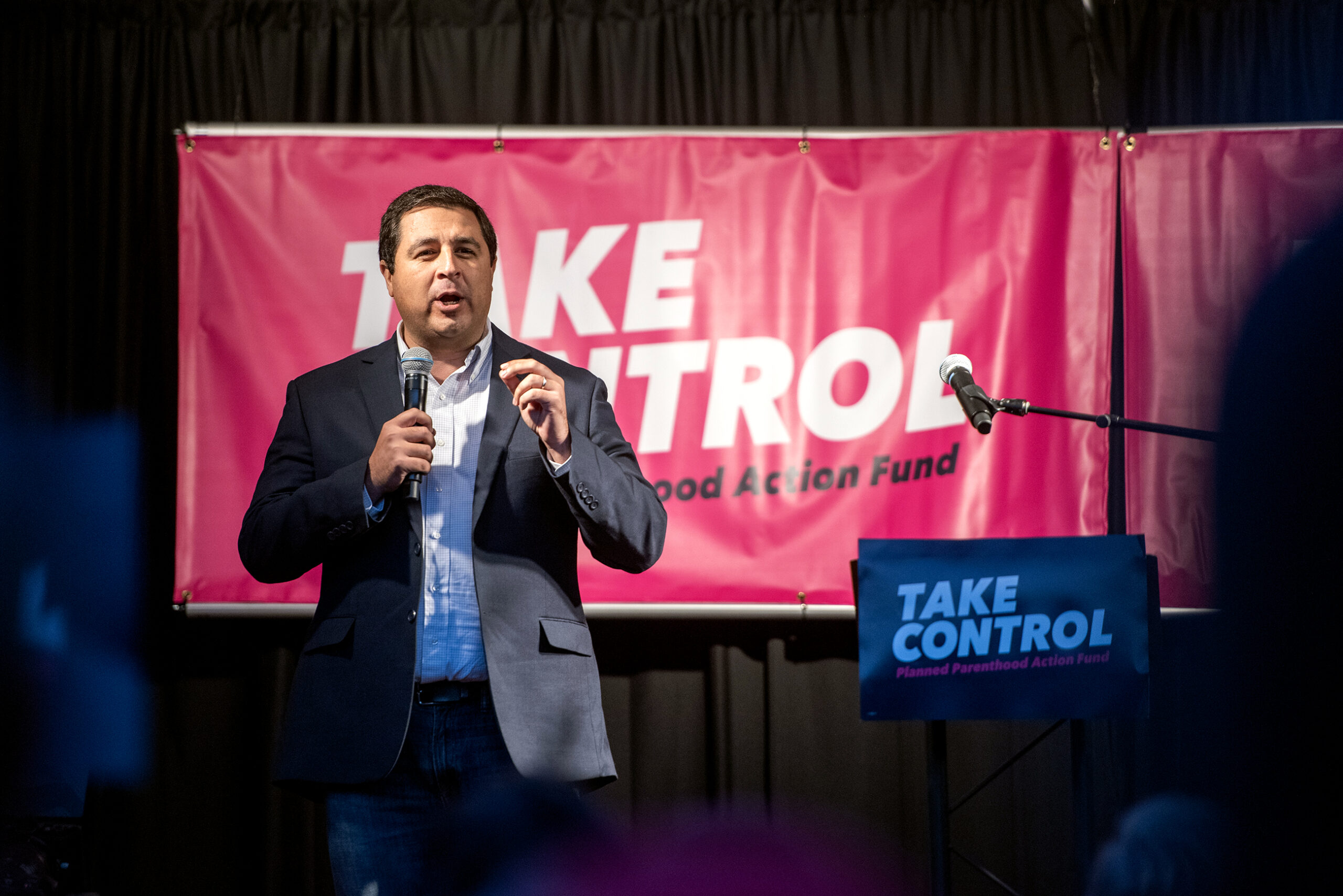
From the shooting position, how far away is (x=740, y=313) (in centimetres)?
311

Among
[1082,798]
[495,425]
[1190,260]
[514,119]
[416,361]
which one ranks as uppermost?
[514,119]

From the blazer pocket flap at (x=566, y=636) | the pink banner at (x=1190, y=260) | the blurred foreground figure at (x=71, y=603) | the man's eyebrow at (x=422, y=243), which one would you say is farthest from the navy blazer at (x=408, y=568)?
the pink banner at (x=1190, y=260)

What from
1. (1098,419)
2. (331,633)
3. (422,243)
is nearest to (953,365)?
(1098,419)

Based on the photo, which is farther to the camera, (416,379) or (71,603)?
(71,603)

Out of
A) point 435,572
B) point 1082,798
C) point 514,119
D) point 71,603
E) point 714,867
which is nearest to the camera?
point 714,867

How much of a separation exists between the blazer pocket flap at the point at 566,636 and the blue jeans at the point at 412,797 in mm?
152

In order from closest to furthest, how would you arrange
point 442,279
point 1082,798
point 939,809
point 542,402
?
point 542,402, point 442,279, point 939,809, point 1082,798

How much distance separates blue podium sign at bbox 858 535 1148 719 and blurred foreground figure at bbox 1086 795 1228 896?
28 cm

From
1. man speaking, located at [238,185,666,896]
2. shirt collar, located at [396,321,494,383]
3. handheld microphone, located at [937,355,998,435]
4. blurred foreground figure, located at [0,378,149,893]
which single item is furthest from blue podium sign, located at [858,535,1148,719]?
blurred foreground figure, located at [0,378,149,893]

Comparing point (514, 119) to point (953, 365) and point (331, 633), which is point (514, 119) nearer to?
point (953, 365)

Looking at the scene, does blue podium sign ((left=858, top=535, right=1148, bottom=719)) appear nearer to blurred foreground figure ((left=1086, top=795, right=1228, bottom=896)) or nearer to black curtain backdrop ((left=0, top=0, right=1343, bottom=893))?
blurred foreground figure ((left=1086, top=795, right=1228, bottom=896))

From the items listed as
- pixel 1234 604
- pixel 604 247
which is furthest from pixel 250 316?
pixel 1234 604

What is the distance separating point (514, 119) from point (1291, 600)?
9.10 ft

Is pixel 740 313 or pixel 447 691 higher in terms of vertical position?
pixel 740 313
